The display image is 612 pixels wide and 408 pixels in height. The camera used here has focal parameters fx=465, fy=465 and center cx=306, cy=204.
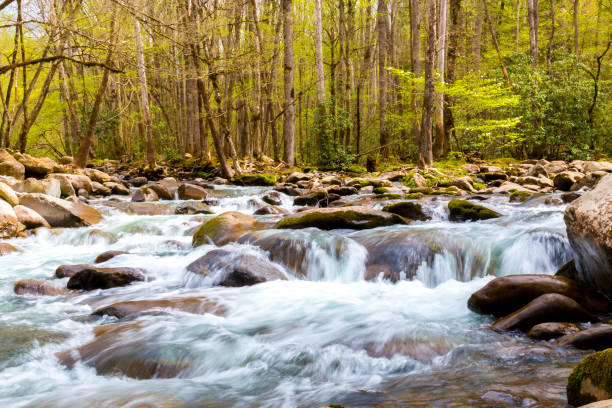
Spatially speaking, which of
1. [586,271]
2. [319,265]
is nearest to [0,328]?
[319,265]

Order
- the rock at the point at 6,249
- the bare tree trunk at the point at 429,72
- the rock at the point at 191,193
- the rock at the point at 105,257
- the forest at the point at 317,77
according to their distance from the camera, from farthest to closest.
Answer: the bare tree trunk at the point at 429,72 → the rock at the point at 191,193 → the forest at the point at 317,77 → the rock at the point at 6,249 → the rock at the point at 105,257

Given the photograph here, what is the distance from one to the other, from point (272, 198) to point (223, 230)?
4.25 m

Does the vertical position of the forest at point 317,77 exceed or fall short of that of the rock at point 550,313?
it exceeds it

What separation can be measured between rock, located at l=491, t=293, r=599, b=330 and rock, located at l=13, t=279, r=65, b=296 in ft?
16.1

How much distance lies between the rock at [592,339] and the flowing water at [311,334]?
12cm

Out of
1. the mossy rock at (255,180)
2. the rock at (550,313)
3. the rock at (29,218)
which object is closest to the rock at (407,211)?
the rock at (550,313)

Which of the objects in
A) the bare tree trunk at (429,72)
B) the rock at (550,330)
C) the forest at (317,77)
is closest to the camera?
the rock at (550,330)

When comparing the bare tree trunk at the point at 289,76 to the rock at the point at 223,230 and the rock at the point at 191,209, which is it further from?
the rock at the point at 223,230

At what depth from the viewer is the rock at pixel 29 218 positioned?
28.1 ft

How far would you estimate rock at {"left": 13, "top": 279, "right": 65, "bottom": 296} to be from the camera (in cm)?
550

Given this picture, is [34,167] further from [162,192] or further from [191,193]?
[191,193]

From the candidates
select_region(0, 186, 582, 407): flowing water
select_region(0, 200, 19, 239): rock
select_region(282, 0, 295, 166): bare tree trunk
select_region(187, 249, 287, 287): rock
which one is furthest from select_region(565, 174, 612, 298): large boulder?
select_region(282, 0, 295, 166): bare tree trunk

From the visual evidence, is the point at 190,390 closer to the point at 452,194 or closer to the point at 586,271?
the point at 586,271

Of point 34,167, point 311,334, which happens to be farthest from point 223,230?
point 34,167
